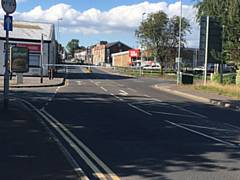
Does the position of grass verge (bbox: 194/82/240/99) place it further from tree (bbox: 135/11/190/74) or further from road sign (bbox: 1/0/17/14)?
tree (bbox: 135/11/190/74)

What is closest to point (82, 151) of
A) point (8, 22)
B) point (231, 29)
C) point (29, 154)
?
point (29, 154)

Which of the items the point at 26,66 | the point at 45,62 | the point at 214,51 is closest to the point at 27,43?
the point at 45,62

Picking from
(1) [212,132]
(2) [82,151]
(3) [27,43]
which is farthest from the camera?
(3) [27,43]

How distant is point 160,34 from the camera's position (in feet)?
278

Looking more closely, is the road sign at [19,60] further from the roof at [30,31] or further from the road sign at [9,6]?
the road sign at [9,6]

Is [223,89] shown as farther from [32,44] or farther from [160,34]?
[160,34]

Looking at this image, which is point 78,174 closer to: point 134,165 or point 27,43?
point 134,165

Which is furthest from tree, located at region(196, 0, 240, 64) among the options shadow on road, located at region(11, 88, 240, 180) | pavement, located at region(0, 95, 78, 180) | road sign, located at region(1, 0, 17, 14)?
pavement, located at region(0, 95, 78, 180)

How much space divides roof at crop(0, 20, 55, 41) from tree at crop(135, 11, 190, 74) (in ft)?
66.1

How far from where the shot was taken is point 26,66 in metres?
41.0

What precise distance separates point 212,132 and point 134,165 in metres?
6.26

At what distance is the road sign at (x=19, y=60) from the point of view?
40.5 meters

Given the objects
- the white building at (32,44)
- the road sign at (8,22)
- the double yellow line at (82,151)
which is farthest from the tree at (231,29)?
the double yellow line at (82,151)

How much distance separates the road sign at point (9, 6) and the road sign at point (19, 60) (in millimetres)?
21815
